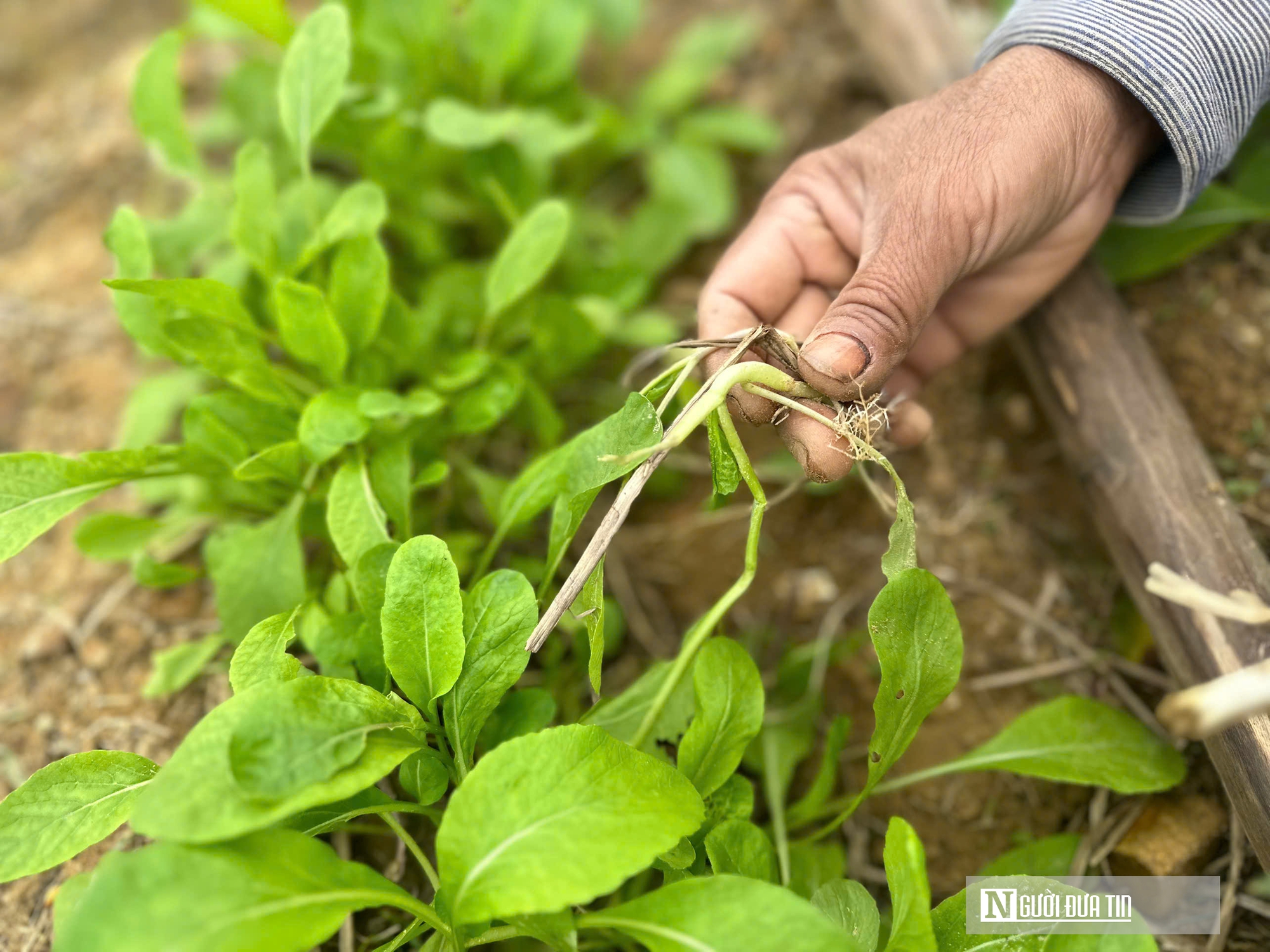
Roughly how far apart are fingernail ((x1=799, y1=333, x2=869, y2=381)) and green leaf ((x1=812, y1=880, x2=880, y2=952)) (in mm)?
529

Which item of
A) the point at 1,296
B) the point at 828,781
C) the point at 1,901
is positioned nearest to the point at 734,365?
the point at 828,781

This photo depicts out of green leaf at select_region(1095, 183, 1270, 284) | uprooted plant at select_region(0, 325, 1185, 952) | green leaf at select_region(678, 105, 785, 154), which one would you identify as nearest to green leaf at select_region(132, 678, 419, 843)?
uprooted plant at select_region(0, 325, 1185, 952)

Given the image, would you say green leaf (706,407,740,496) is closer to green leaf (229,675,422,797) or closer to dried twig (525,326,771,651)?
dried twig (525,326,771,651)

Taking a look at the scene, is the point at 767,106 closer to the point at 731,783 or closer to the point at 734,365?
the point at 734,365

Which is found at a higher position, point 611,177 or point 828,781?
point 611,177

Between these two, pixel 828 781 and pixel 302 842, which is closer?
pixel 302 842

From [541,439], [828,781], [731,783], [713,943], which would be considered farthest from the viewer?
[541,439]

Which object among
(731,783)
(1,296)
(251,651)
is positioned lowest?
(731,783)

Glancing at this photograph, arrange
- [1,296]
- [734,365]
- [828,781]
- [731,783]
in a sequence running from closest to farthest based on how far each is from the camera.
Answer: [734,365], [731,783], [828,781], [1,296]

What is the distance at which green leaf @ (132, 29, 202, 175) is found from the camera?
1408 mm

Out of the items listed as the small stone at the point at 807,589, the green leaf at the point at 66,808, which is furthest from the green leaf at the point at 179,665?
the small stone at the point at 807,589

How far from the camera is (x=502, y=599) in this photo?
3.21 feet

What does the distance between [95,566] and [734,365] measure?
117 centimetres

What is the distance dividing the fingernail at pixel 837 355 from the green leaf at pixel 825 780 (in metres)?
0.47
